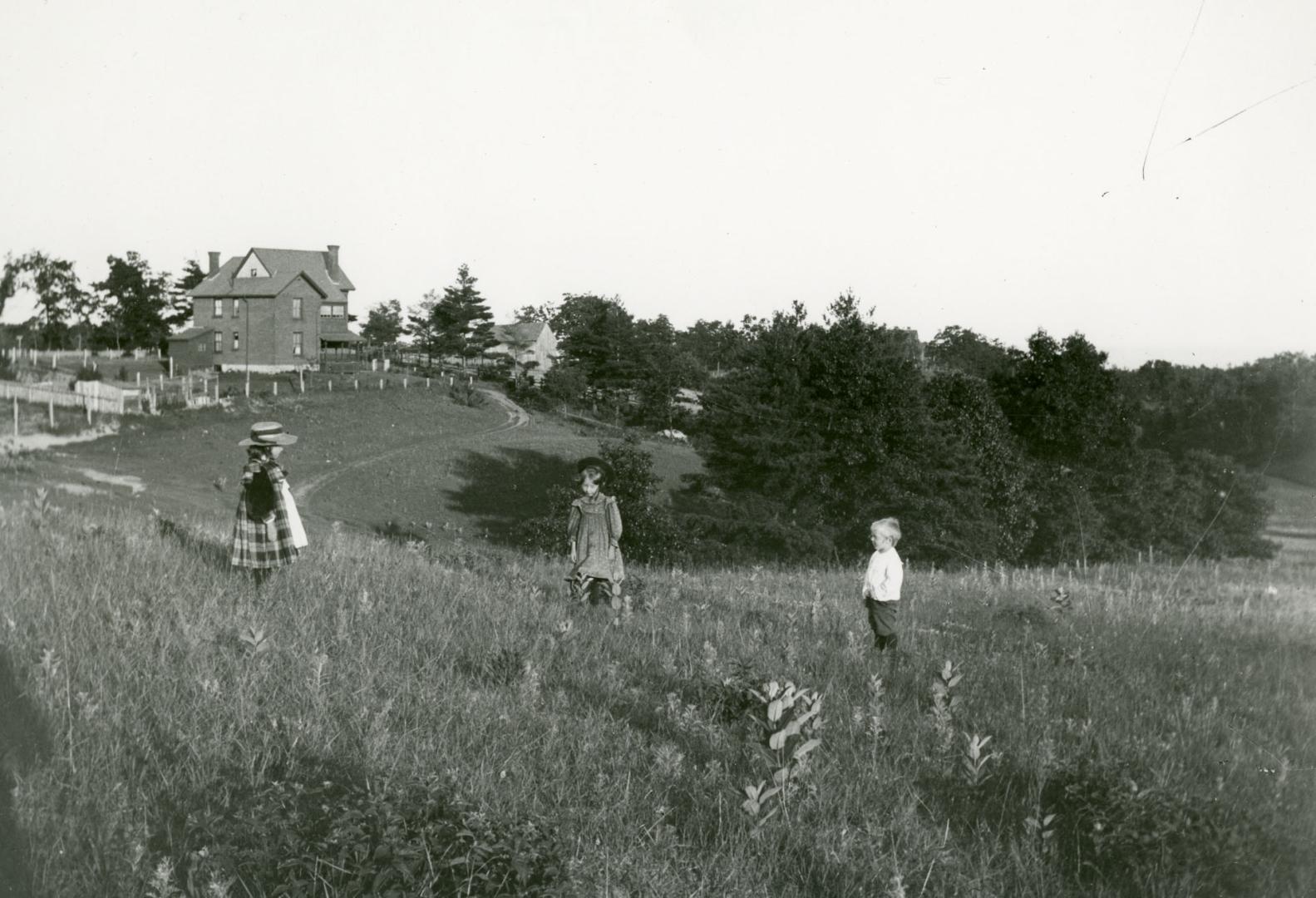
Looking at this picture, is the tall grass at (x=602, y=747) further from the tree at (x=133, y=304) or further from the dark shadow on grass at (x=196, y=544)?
the tree at (x=133, y=304)

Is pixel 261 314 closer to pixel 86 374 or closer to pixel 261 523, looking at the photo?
pixel 86 374

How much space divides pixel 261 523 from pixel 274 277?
67.4 m

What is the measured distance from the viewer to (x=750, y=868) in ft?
11.2

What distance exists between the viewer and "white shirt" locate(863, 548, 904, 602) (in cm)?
742

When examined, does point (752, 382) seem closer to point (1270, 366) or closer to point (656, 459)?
point (656, 459)

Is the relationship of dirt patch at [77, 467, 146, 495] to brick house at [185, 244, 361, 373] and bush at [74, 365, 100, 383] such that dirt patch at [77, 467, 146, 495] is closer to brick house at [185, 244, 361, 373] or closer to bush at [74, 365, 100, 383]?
bush at [74, 365, 100, 383]

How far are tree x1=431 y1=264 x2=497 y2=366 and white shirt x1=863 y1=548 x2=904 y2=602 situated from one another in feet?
220

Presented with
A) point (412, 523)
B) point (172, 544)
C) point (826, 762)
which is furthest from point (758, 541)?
point (826, 762)

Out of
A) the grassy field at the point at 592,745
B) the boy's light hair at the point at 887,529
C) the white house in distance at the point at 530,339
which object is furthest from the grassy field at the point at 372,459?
the white house in distance at the point at 530,339

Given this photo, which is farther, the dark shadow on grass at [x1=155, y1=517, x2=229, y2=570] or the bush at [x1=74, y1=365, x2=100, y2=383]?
the bush at [x1=74, y1=365, x2=100, y2=383]

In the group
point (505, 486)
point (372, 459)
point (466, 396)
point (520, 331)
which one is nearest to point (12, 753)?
point (505, 486)

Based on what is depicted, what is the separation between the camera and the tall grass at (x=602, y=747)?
11.1 ft

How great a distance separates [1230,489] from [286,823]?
4852 cm

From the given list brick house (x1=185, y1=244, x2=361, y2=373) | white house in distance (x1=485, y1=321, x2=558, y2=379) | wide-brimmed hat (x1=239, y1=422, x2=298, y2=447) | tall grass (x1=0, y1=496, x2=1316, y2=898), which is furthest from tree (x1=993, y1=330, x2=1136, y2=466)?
white house in distance (x1=485, y1=321, x2=558, y2=379)
